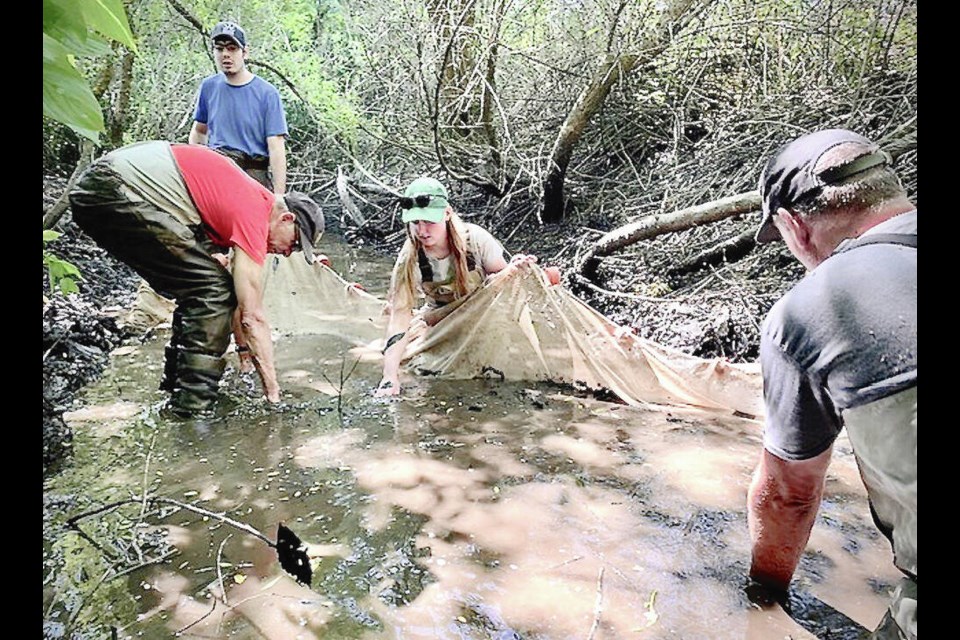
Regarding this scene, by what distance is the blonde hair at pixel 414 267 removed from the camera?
3680 millimetres

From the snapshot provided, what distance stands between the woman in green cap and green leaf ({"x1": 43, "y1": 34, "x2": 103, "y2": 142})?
277 cm

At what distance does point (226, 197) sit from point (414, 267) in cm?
110

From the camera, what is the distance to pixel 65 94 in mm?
719

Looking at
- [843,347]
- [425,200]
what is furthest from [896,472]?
[425,200]

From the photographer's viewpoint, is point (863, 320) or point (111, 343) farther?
point (111, 343)

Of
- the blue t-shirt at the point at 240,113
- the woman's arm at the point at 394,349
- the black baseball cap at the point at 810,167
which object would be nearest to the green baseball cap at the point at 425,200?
the woman's arm at the point at 394,349

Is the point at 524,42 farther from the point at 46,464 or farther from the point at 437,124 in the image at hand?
the point at 46,464

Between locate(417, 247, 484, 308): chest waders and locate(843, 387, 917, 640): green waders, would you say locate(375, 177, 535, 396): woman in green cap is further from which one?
locate(843, 387, 917, 640): green waders

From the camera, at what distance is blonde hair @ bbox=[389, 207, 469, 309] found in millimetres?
3680

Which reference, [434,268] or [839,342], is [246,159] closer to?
[434,268]

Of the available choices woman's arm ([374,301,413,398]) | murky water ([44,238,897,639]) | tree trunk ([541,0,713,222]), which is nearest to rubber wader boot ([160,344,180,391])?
murky water ([44,238,897,639])

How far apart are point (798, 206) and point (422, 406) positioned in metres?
2.33

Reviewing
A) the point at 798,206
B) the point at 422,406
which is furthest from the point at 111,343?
the point at 798,206

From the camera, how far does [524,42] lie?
6832 mm
